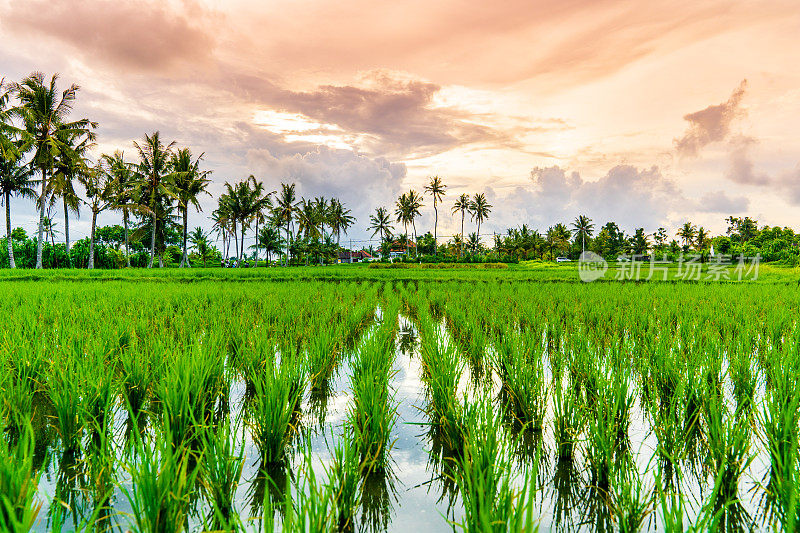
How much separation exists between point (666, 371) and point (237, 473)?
2684 mm

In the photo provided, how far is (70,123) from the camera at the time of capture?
71.9 feet

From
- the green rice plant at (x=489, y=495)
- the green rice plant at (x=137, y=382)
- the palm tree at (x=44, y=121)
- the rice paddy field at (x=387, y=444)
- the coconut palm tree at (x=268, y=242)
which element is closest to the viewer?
the green rice plant at (x=489, y=495)

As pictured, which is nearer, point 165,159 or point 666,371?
point 666,371

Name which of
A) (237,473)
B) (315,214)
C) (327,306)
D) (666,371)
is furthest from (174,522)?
(315,214)

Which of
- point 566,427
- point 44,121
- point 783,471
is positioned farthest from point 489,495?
point 44,121

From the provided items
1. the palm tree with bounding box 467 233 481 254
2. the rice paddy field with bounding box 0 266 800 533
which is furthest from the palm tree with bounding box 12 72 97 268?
the palm tree with bounding box 467 233 481 254

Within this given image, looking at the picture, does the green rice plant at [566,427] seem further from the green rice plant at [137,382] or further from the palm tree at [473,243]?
the palm tree at [473,243]

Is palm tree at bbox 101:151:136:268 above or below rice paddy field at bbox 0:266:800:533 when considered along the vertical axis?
above

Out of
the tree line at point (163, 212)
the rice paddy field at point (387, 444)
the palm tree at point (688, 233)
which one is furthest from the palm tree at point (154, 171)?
the palm tree at point (688, 233)

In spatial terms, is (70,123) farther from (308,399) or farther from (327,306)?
(308,399)

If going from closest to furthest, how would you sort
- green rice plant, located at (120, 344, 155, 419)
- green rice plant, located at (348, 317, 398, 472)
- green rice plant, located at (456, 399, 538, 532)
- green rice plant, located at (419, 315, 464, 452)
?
green rice plant, located at (456, 399, 538, 532)
green rice plant, located at (348, 317, 398, 472)
green rice plant, located at (419, 315, 464, 452)
green rice plant, located at (120, 344, 155, 419)

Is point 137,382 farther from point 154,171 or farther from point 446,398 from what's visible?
point 154,171

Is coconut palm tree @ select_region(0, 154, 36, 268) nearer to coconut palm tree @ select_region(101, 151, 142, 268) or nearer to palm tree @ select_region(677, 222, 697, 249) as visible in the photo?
coconut palm tree @ select_region(101, 151, 142, 268)

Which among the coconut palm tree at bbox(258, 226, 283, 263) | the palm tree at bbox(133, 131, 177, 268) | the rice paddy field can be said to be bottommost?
the rice paddy field
